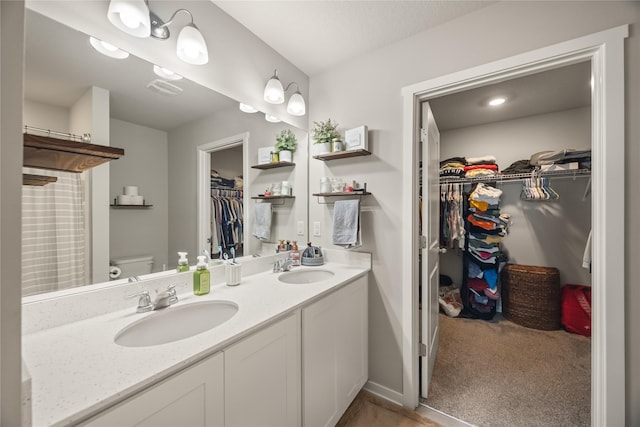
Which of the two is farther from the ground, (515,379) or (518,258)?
(518,258)

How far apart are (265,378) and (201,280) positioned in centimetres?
54

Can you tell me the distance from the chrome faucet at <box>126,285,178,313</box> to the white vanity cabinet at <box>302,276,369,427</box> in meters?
0.58

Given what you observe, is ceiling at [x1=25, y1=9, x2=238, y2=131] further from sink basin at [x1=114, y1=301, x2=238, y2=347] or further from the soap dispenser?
sink basin at [x1=114, y1=301, x2=238, y2=347]

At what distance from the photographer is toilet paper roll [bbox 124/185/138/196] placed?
3.63 ft

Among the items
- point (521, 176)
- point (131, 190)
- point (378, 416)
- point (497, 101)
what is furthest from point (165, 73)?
point (521, 176)

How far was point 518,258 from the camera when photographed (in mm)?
3045

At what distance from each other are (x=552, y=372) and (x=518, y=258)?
1.42 meters

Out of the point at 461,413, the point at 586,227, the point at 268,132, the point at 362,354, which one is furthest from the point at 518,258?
the point at 268,132

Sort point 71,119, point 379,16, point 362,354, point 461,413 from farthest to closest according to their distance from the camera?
point 362,354
point 461,413
point 379,16
point 71,119

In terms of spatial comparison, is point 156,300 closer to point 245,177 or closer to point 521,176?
point 245,177

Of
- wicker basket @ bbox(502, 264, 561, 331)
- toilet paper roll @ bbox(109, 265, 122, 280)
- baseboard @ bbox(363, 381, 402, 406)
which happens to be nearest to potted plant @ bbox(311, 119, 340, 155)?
toilet paper roll @ bbox(109, 265, 122, 280)

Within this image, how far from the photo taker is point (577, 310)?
8.31ft

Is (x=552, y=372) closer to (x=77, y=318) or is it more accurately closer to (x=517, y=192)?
(x=517, y=192)

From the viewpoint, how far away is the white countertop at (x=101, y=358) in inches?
21.7
